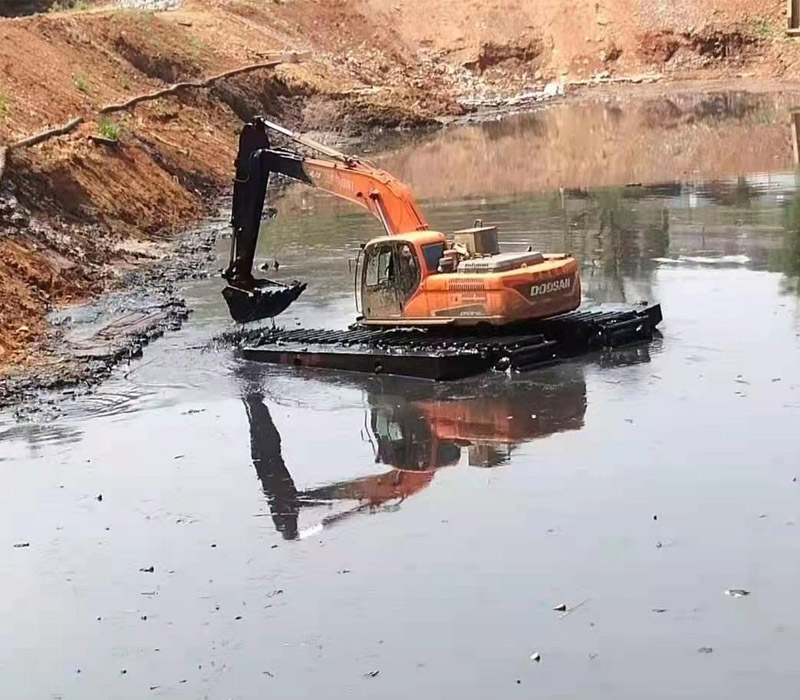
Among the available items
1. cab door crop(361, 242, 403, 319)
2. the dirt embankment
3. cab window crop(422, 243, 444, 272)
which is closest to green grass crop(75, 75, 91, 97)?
the dirt embankment

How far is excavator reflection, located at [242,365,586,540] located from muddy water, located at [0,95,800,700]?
0.04 m

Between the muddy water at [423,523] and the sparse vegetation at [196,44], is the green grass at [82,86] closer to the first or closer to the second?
the sparse vegetation at [196,44]

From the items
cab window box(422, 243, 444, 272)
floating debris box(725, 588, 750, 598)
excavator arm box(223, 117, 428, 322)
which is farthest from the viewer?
excavator arm box(223, 117, 428, 322)

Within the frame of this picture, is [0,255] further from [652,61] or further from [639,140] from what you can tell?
[652,61]

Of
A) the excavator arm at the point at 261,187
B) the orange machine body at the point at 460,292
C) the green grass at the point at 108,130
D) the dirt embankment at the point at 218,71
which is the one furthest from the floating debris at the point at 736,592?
the green grass at the point at 108,130

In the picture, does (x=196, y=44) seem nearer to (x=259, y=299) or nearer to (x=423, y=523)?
(x=259, y=299)

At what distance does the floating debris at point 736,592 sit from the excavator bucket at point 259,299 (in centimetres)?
1126

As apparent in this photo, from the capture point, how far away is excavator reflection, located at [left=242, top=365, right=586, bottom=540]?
14.7m

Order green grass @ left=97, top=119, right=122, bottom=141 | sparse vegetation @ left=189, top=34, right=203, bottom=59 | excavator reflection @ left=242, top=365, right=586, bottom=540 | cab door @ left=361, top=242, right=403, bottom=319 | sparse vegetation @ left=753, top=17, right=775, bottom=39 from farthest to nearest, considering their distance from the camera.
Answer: sparse vegetation @ left=753, top=17, right=775, bottom=39, sparse vegetation @ left=189, top=34, right=203, bottom=59, green grass @ left=97, top=119, right=122, bottom=141, cab door @ left=361, top=242, right=403, bottom=319, excavator reflection @ left=242, top=365, right=586, bottom=540

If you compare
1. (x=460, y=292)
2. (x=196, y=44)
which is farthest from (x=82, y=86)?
(x=460, y=292)

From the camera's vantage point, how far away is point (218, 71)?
53.2m

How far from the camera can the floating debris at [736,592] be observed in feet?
37.3

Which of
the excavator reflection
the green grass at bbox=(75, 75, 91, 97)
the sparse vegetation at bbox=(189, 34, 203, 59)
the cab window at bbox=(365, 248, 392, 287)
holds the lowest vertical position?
the excavator reflection

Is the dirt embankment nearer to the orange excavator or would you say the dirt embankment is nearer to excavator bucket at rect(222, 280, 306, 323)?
excavator bucket at rect(222, 280, 306, 323)
